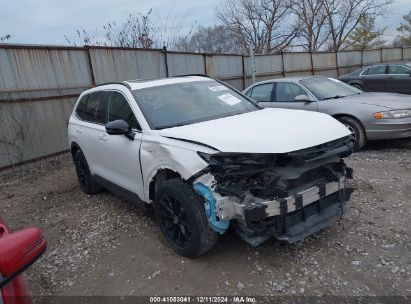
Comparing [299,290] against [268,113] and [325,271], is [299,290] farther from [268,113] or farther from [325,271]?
[268,113]

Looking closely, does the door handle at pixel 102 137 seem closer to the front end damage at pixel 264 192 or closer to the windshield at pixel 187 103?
the windshield at pixel 187 103

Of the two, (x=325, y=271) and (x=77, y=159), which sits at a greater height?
(x=77, y=159)

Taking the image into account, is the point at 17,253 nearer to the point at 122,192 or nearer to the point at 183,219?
the point at 183,219

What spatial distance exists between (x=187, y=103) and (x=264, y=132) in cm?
129

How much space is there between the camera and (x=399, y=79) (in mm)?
12992

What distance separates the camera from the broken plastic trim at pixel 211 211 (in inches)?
126

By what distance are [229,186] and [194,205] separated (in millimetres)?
409

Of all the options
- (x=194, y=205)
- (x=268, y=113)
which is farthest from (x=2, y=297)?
(x=268, y=113)

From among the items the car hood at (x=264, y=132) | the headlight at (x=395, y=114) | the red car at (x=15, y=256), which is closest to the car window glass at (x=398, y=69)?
the headlight at (x=395, y=114)

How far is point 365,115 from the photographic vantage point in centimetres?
672

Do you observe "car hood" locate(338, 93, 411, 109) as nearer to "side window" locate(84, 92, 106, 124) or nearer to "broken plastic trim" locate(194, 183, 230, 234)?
"side window" locate(84, 92, 106, 124)

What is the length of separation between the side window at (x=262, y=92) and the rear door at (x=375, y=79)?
6.88m

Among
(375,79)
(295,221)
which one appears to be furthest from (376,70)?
(295,221)

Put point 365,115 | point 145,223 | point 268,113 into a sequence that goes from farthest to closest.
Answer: point 365,115 → point 145,223 → point 268,113
